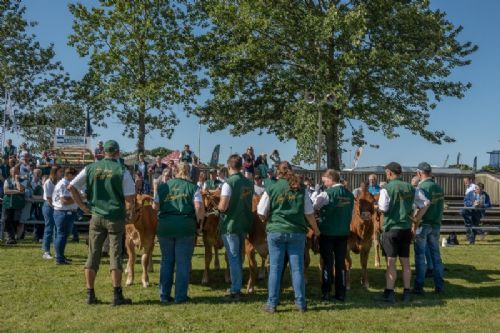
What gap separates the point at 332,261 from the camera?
873 cm

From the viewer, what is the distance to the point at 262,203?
798 cm

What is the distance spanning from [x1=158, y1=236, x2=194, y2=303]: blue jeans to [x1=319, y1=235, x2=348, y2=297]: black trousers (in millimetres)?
2107

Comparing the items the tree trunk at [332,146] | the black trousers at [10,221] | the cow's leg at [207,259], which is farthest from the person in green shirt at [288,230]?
the tree trunk at [332,146]

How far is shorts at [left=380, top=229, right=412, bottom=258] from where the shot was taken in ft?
28.4

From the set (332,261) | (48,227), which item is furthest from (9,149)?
(332,261)

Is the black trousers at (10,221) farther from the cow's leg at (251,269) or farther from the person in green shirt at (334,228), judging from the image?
the person in green shirt at (334,228)

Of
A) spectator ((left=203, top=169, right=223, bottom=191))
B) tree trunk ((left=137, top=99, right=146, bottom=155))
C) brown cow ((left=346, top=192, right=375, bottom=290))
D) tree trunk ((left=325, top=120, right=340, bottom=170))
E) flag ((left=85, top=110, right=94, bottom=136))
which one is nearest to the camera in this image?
brown cow ((left=346, top=192, right=375, bottom=290))

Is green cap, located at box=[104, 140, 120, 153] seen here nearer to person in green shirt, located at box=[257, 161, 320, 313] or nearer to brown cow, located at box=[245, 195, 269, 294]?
person in green shirt, located at box=[257, 161, 320, 313]

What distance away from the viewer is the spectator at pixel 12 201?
48.0 feet

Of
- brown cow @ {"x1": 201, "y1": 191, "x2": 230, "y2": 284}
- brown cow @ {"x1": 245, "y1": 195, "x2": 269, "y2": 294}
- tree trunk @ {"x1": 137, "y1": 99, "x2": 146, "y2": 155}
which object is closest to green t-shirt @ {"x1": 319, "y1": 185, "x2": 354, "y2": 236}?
brown cow @ {"x1": 245, "y1": 195, "x2": 269, "y2": 294}

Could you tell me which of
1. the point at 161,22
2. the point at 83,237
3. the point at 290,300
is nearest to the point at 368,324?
the point at 290,300


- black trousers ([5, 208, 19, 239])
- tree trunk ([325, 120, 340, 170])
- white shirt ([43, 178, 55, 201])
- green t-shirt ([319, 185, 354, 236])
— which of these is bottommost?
black trousers ([5, 208, 19, 239])

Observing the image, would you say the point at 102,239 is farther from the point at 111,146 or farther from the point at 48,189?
the point at 48,189

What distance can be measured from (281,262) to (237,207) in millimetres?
1101
